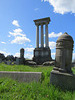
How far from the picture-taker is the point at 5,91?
2.63m

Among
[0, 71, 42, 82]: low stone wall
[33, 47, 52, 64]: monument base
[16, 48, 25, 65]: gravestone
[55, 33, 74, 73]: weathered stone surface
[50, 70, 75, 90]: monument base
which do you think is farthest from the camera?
[33, 47, 52, 64]: monument base

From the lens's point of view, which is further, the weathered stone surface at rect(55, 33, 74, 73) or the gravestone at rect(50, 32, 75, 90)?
the weathered stone surface at rect(55, 33, 74, 73)

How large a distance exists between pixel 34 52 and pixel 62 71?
15157 millimetres

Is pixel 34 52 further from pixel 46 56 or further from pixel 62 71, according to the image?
pixel 62 71

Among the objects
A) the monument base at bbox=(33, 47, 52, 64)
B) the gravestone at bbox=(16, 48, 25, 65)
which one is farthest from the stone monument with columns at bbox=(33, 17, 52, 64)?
the gravestone at bbox=(16, 48, 25, 65)

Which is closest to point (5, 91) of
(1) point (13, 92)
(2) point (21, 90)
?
(1) point (13, 92)

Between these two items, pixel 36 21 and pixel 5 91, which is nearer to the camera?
pixel 5 91

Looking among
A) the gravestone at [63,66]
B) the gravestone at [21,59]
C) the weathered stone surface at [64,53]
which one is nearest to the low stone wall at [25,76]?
the gravestone at [63,66]

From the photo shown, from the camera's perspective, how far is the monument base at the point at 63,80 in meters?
2.84

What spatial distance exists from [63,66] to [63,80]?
476mm

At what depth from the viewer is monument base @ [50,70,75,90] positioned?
284 cm

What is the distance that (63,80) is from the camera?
2.89 m

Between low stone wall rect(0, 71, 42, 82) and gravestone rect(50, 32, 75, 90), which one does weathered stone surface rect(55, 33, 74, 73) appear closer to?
gravestone rect(50, 32, 75, 90)

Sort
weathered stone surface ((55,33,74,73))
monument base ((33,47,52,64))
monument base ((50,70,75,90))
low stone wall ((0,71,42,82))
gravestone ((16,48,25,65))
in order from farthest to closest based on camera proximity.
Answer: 1. monument base ((33,47,52,64))
2. gravestone ((16,48,25,65))
3. low stone wall ((0,71,42,82))
4. weathered stone surface ((55,33,74,73))
5. monument base ((50,70,75,90))
